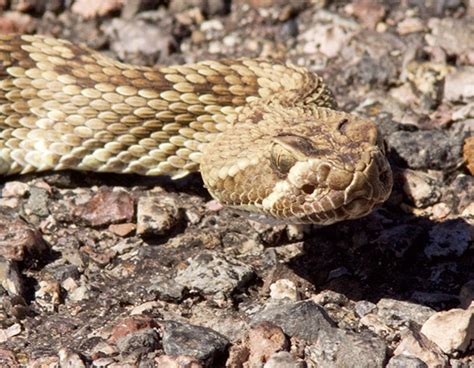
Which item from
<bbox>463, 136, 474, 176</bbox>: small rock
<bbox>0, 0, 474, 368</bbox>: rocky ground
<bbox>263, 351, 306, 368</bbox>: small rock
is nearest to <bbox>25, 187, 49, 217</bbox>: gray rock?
<bbox>0, 0, 474, 368</bbox>: rocky ground

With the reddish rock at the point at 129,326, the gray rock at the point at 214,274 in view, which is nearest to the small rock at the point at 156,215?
the gray rock at the point at 214,274

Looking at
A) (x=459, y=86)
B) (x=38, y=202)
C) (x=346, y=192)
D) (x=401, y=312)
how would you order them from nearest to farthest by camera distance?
(x=346, y=192) < (x=401, y=312) < (x=38, y=202) < (x=459, y=86)

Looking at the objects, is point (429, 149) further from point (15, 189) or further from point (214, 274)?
point (15, 189)

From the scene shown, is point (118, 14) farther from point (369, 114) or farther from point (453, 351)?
point (453, 351)

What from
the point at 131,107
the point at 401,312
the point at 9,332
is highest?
the point at 131,107

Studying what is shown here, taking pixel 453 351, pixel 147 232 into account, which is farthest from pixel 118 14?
pixel 453 351

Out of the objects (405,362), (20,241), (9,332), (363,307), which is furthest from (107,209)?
(405,362)
